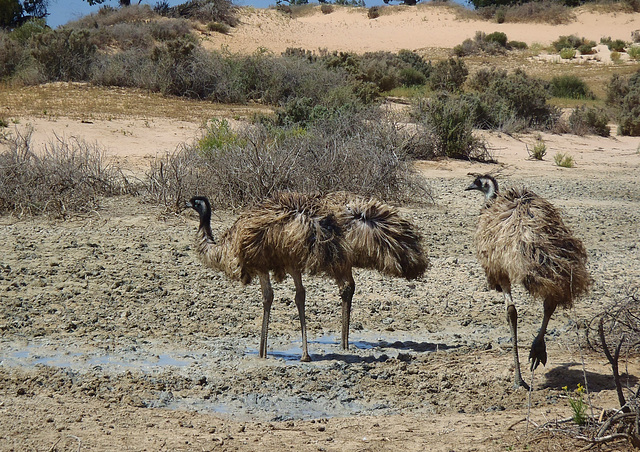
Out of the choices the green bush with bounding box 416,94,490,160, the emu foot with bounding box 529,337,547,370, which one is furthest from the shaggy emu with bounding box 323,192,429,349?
the green bush with bounding box 416,94,490,160

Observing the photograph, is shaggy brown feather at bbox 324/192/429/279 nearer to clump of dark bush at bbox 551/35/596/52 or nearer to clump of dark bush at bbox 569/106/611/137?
clump of dark bush at bbox 569/106/611/137

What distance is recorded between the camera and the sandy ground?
16.1 ft

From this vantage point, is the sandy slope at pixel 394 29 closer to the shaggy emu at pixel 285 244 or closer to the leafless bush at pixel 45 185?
the leafless bush at pixel 45 185

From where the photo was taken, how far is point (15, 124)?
17.5 m

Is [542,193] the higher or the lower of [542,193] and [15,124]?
the lower

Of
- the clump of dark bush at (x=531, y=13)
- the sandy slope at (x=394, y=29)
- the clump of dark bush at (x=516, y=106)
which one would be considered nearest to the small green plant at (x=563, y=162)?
the clump of dark bush at (x=516, y=106)

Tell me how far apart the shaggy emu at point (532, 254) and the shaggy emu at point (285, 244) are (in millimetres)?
1147

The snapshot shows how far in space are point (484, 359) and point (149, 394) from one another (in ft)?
8.53

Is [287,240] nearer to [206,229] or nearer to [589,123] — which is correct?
[206,229]

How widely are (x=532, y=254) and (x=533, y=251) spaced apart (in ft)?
0.08

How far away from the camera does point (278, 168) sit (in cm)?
1166

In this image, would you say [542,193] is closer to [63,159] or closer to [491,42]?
[63,159]

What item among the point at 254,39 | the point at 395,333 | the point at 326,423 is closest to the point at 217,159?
the point at 395,333

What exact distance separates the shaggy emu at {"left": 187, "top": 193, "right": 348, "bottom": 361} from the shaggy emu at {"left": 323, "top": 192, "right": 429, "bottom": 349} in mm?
270
